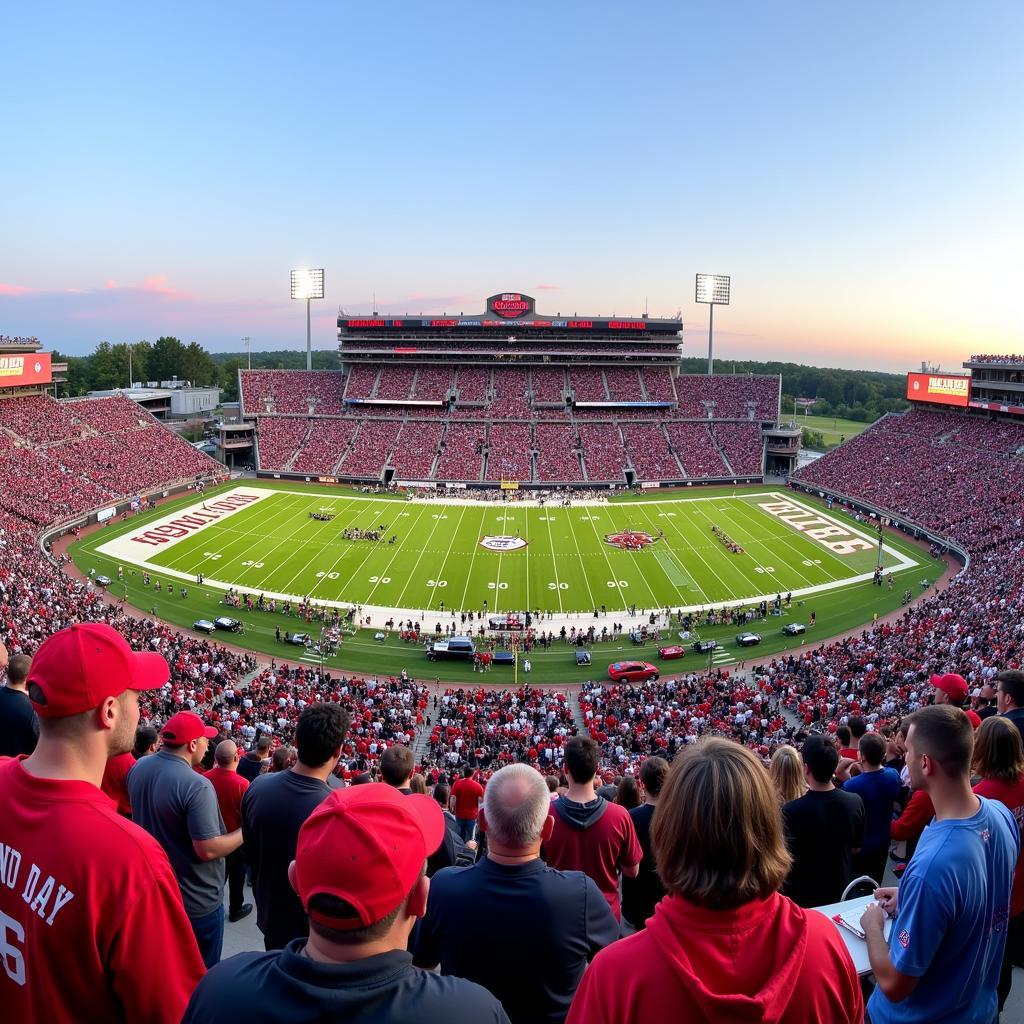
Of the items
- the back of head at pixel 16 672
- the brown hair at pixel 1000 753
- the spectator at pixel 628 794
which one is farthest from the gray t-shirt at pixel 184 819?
the brown hair at pixel 1000 753

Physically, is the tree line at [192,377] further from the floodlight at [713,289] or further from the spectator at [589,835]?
the spectator at [589,835]

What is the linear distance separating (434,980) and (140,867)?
1124mm

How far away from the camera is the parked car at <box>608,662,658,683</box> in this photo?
27328 mm

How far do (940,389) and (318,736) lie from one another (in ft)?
214

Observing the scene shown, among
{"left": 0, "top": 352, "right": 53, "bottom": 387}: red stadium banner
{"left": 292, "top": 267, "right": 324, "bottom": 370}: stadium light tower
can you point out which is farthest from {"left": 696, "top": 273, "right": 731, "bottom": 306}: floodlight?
{"left": 0, "top": 352, "right": 53, "bottom": 387}: red stadium banner

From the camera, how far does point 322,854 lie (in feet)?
6.96

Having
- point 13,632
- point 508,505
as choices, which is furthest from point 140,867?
point 508,505

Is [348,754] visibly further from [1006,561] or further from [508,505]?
[508,505]

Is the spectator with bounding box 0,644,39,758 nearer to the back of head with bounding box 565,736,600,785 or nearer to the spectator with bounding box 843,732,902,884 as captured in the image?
the back of head with bounding box 565,736,600,785

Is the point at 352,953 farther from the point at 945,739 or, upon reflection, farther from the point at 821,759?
the point at 821,759

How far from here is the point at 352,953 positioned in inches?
81.5

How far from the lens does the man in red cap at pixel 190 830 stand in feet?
15.5

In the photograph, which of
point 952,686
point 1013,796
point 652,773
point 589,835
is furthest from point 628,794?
point 1013,796

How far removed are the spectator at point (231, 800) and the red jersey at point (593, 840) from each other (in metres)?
2.66
